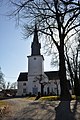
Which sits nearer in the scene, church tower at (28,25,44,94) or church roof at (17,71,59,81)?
church tower at (28,25,44,94)

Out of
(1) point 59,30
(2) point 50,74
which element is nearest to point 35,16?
(1) point 59,30

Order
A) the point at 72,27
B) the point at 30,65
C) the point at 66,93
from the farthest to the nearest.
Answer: the point at 30,65
the point at 72,27
the point at 66,93

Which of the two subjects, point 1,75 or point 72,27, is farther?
point 1,75

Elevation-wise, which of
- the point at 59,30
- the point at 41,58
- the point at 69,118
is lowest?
the point at 69,118

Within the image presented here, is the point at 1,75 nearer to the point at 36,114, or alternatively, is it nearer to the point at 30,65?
the point at 30,65

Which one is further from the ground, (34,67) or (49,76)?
(34,67)

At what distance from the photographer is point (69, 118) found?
1212 centimetres

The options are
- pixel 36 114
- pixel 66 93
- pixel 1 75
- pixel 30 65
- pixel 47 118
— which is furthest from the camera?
pixel 30 65

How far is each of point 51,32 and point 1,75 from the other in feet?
190

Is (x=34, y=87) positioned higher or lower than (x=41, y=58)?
lower

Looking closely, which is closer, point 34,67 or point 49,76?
point 34,67

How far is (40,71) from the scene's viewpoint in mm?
87938

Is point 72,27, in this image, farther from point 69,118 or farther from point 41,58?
point 41,58

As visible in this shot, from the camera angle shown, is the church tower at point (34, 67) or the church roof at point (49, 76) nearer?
the church tower at point (34, 67)
